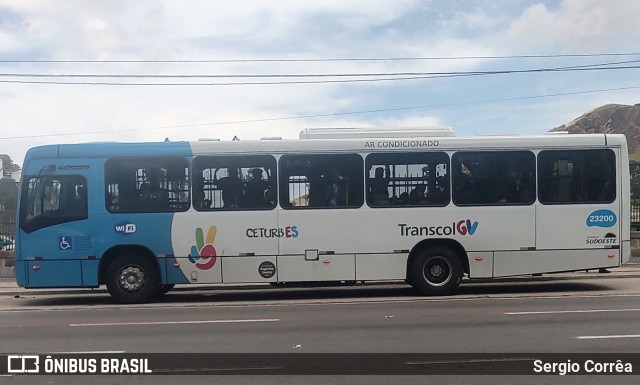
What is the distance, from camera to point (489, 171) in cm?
1215

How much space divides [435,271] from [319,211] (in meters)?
2.53

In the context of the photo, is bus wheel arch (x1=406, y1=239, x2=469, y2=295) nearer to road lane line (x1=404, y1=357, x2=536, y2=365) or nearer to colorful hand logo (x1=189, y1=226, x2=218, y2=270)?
colorful hand logo (x1=189, y1=226, x2=218, y2=270)

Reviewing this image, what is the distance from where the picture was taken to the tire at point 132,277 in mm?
11992

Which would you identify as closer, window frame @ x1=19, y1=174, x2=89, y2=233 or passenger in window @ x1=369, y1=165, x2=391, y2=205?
window frame @ x1=19, y1=174, x2=89, y2=233

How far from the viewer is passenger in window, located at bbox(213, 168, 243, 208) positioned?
12.0 m

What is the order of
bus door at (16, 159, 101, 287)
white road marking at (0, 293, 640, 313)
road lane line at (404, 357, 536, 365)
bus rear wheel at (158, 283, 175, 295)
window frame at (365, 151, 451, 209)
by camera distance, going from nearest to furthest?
1. road lane line at (404, 357, 536, 365)
2. white road marking at (0, 293, 640, 313)
3. bus door at (16, 159, 101, 287)
4. window frame at (365, 151, 451, 209)
5. bus rear wheel at (158, 283, 175, 295)

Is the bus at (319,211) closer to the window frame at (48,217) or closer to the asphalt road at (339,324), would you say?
the window frame at (48,217)

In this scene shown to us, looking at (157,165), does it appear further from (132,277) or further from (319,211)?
(319,211)

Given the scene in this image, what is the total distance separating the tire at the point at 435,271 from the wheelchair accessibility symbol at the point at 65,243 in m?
6.49

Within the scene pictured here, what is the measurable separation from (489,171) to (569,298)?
109 inches

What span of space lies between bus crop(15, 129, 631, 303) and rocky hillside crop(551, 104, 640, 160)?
8827cm

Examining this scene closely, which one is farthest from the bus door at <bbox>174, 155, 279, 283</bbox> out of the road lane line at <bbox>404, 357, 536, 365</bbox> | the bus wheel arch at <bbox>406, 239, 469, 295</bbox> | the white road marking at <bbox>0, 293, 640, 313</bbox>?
the road lane line at <bbox>404, 357, 536, 365</bbox>

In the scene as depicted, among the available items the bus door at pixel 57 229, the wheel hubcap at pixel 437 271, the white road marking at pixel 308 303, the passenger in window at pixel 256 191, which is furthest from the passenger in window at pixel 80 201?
the wheel hubcap at pixel 437 271
